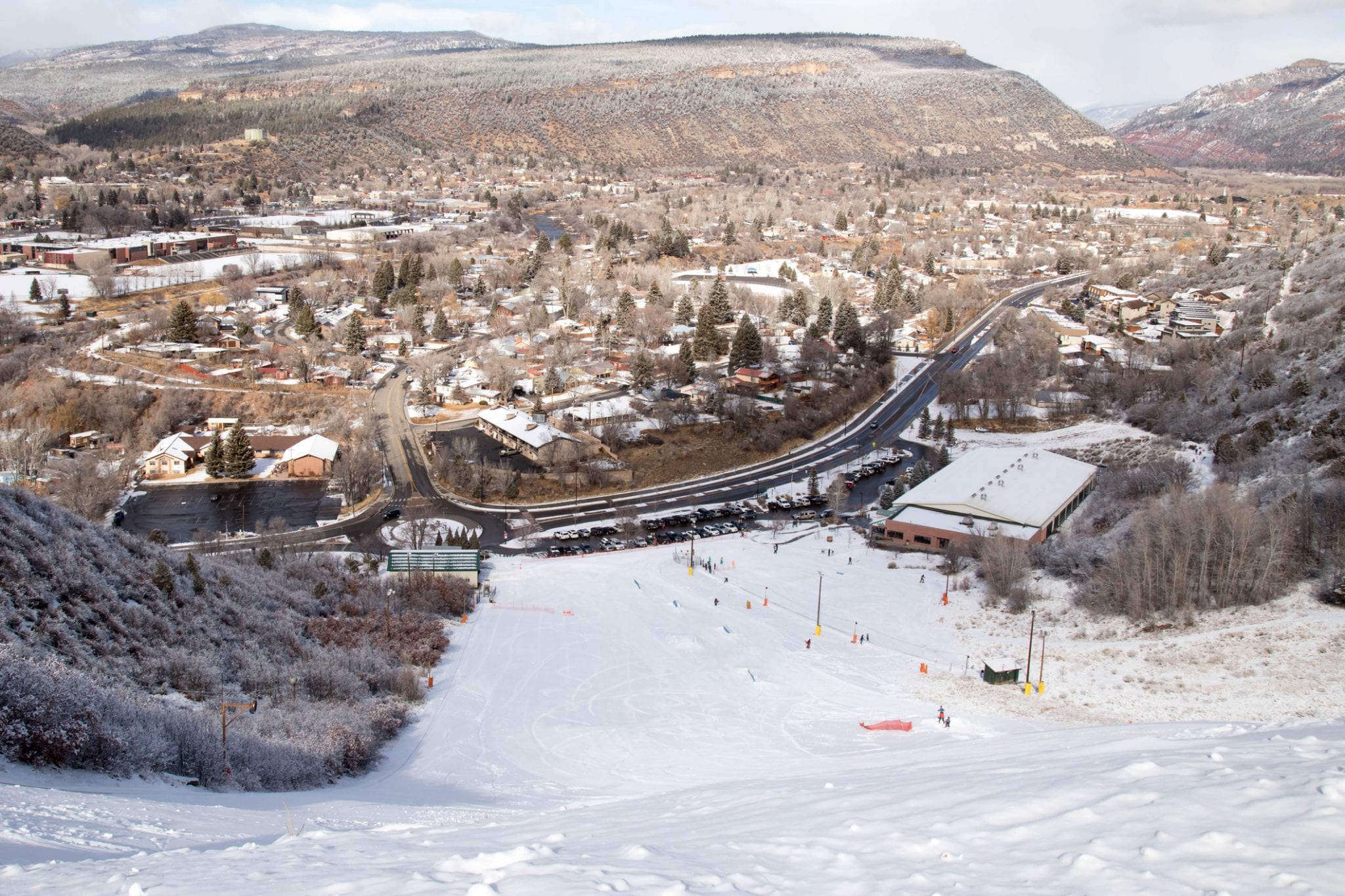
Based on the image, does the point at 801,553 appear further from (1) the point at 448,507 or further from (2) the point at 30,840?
(2) the point at 30,840

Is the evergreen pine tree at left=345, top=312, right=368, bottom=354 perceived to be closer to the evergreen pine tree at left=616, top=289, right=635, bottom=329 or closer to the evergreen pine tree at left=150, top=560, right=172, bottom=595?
the evergreen pine tree at left=616, top=289, right=635, bottom=329

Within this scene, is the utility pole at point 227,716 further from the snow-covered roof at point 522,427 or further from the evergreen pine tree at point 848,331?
the evergreen pine tree at point 848,331

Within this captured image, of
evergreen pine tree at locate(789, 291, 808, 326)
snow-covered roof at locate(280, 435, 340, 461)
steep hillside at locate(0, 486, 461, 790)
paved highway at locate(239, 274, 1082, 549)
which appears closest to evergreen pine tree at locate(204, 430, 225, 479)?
snow-covered roof at locate(280, 435, 340, 461)

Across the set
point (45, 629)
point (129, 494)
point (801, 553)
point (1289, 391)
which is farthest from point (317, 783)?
point (1289, 391)

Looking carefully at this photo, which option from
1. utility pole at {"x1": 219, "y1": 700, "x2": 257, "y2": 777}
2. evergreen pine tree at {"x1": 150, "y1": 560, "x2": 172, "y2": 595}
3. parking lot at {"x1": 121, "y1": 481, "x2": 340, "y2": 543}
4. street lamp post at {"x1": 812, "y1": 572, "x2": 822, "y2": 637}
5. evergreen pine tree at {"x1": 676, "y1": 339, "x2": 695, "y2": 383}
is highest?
evergreen pine tree at {"x1": 676, "y1": 339, "x2": 695, "y2": 383}

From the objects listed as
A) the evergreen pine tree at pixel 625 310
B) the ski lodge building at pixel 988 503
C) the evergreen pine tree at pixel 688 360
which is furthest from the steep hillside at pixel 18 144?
the ski lodge building at pixel 988 503
